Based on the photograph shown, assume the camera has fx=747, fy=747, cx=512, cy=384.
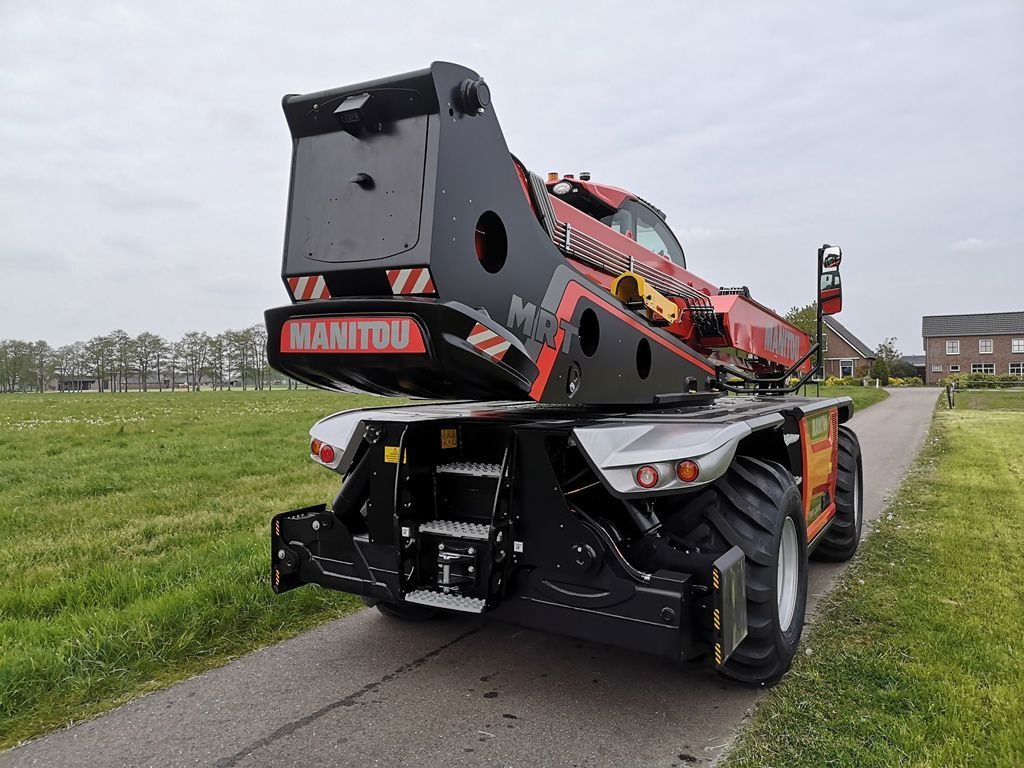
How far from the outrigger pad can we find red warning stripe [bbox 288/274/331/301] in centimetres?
199

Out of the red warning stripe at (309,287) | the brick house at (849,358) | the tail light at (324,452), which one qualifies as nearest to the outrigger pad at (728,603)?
the red warning stripe at (309,287)

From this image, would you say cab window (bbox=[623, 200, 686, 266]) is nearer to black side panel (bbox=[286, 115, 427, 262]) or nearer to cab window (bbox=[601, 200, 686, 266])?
cab window (bbox=[601, 200, 686, 266])

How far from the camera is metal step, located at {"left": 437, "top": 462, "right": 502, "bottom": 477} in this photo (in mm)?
3642

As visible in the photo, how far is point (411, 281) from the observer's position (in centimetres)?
289

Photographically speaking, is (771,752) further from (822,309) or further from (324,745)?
(822,309)

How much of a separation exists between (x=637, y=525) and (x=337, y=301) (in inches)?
63.9

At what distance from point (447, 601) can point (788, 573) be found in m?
1.80

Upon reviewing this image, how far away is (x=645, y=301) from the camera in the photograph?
4215 millimetres

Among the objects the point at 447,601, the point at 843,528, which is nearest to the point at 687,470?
the point at 447,601

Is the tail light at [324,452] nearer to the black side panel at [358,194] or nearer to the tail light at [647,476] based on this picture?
the black side panel at [358,194]

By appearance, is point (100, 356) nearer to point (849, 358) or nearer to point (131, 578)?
point (849, 358)

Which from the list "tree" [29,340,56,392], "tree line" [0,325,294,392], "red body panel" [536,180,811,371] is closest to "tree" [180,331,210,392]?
"tree line" [0,325,294,392]

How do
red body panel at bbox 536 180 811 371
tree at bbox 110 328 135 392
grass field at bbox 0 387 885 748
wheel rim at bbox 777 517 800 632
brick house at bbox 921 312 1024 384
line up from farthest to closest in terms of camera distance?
tree at bbox 110 328 135 392
brick house at bbox 921 312 1024 384
red body panel at bbox 536 180 811 371
wheel rim at bbox 777 517 800 632
grass field at bbox 0 387 885 748

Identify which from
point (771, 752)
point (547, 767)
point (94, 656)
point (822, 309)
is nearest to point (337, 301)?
point (547, 767)
